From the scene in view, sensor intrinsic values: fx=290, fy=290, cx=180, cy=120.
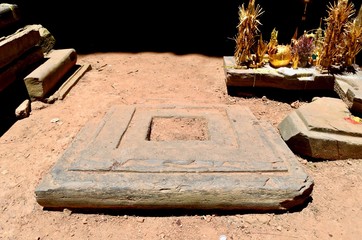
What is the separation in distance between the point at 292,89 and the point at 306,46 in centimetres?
53

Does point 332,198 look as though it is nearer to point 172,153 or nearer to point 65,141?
point 172,153

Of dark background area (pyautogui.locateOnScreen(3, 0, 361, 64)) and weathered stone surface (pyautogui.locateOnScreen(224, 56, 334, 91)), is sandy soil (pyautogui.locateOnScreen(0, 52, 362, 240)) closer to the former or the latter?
weathered stone surface (pyautogui.locateOnScreen(224, 56, 334, 91))

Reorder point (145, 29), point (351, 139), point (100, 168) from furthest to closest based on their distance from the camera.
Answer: point (145, 29)
point (351, 139)
point (100, 168)

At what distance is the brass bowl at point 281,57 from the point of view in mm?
3463

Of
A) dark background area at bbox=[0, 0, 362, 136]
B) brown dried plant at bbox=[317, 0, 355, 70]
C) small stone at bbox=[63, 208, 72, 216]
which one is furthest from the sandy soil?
dark background area at bbox=[0, 0, 362, 136]

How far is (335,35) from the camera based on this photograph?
3.29 m

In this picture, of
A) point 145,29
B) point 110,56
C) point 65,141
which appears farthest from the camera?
point 145,29

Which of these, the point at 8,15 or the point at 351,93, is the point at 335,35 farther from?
the point at 8,15

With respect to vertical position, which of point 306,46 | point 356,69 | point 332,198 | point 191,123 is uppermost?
point 306,46

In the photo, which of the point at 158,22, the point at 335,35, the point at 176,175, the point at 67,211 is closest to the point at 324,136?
the point at 176,175

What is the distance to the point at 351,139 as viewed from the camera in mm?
2369

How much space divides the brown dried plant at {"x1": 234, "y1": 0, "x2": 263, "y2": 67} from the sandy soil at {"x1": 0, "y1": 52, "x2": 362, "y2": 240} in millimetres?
464

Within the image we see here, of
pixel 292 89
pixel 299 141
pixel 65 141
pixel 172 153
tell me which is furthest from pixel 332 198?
pixel 65 141

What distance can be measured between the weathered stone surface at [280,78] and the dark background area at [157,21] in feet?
7.25
